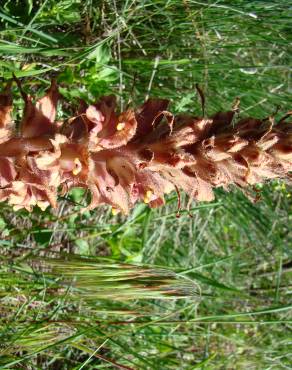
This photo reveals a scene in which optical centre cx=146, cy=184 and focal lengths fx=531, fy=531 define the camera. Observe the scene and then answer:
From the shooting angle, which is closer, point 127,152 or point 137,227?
point 127,152

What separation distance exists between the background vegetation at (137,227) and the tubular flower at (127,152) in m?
0.64

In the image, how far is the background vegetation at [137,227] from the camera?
195cm

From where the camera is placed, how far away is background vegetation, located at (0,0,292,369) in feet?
6.39

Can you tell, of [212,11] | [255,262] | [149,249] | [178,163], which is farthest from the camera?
[255,262]

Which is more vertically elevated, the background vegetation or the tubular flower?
the tubular flower

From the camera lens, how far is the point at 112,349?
8.37 feet

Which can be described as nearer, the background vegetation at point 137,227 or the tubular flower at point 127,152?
the tubular flower at point 127,152

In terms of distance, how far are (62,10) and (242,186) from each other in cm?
116

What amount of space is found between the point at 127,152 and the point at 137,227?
1705 millimetres

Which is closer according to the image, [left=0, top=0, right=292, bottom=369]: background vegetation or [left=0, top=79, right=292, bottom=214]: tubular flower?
[left=0, top=79, right=292, bottom=214]: tubular flower

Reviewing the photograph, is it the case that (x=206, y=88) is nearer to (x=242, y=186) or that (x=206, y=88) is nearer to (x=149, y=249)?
(x=149, y=249)

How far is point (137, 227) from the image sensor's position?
9.34 feet

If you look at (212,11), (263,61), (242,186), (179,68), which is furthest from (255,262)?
(242,186)

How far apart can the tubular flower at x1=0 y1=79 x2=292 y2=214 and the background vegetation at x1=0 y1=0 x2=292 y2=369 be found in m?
0.64
